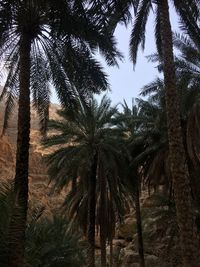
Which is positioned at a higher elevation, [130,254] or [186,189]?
[186,189]

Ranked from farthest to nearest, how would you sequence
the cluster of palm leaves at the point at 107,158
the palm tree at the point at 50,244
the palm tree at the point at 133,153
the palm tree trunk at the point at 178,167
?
1. the palm tree at the point at 133,153
2. the cluster of palm leaves at the point at 107,158
3. the palm tree at the point at 50,244
4. the palm tree trunk at the point at 178,167

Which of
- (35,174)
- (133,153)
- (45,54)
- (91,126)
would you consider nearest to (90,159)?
(91,126)

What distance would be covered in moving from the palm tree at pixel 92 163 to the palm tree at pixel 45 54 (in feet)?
21.7

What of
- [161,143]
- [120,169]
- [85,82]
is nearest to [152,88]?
[161,143]

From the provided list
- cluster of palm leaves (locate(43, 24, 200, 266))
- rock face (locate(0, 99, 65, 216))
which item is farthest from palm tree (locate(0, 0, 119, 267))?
rock face (locate(0, 99, 65, 216))

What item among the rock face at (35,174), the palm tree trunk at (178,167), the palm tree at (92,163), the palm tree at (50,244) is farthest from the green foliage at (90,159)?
the rock face at (35,174)

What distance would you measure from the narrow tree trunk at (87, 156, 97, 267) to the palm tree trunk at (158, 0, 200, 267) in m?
10.00

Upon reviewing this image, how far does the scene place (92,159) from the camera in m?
24.5

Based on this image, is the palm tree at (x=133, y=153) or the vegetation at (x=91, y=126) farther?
the palm tree at (x=133, y=153)

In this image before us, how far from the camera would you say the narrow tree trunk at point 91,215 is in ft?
77.7

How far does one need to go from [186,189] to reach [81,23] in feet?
18.3

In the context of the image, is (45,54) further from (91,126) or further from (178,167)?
(91,126)

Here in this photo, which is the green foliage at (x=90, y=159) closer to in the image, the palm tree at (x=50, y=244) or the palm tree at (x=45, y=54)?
the palm tree at (x=50, y=244)

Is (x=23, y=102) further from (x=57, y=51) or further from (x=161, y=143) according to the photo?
(x=161, y=143)
